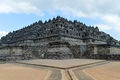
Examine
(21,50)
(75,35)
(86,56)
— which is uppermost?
(75,35)

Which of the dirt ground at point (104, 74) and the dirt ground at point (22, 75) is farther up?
the dirt ground at point (22, 75)

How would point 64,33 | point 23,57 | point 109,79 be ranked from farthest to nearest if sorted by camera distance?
point 64,33, point 23,57, point 109,79

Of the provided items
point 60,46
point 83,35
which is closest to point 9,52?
point 60,46

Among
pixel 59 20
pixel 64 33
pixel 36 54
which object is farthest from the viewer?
pixel 59 20

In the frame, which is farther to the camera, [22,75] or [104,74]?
[104,74]

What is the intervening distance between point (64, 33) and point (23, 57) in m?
16.6

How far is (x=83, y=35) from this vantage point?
3847cm

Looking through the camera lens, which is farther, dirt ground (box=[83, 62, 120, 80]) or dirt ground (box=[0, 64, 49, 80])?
dirt ground (box=[83, 62, 120, 80])

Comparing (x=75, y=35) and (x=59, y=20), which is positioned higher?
(x=59, y=20)

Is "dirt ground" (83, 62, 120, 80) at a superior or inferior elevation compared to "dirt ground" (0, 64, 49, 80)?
inferior

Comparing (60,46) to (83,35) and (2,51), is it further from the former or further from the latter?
(83,35)

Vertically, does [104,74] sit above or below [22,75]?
below

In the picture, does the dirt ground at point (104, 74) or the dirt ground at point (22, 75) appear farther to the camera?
the dirt ground at point (104, 74)

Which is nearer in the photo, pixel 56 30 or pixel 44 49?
pixel 44 49
